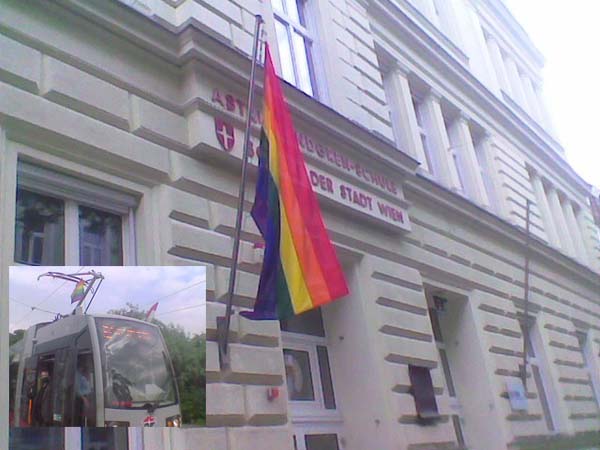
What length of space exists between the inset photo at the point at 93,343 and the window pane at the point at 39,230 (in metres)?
0.91

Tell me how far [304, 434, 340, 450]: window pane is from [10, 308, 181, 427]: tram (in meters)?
3.02

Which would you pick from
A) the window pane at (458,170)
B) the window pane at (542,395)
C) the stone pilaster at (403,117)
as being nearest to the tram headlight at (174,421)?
the stone pilaster at (403,117)

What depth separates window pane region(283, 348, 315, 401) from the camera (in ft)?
21.4

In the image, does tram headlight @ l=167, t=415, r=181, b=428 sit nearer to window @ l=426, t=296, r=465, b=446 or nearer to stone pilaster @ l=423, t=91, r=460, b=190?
window @ l=426, t=296, r=465, b=446

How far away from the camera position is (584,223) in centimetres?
1859

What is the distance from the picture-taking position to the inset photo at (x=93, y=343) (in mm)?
3342

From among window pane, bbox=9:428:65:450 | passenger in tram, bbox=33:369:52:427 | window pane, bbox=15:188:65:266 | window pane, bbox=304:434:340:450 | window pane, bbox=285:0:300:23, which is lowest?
window pane, bbox=304:434:340:450

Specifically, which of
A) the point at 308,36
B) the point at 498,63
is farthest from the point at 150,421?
the point at 498,63

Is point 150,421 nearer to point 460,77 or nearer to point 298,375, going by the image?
point 298,375

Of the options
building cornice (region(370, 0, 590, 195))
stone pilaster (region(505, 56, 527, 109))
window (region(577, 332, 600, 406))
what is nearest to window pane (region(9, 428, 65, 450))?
building cornice (region(370, 0, 590, 195))

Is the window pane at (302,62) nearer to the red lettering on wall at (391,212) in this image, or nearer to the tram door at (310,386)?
the red lettering on wall at (391,212)

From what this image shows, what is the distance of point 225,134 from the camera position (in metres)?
5.79

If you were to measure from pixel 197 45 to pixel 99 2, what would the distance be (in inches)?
35.6

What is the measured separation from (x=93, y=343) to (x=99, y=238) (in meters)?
1.59
